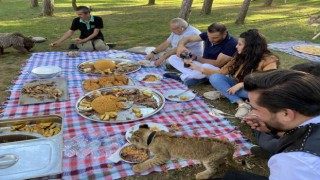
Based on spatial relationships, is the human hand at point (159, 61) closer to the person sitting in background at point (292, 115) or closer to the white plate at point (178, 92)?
the white plate at point (178, 92)

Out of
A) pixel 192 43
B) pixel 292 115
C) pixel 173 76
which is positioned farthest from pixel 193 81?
pixel 292 115

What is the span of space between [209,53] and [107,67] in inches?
81.6

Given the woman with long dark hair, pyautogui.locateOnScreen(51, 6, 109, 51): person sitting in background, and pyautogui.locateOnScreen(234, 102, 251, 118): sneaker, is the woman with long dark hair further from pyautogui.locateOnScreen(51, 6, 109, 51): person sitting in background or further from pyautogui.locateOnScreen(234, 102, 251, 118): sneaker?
pyautogui.locateOnScreen(51, 6, 109, 51): person sitting in background

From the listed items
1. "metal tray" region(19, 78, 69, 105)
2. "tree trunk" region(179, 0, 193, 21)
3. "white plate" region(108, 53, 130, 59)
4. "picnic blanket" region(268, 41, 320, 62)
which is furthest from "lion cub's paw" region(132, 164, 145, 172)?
"tree trunk" region(179, 0, 193, 21)

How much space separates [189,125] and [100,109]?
126 centimetres

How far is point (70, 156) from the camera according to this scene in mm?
3057

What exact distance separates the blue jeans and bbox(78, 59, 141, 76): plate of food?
1837 millimetres

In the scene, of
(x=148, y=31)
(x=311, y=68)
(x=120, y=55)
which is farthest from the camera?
(x=148, y=31)

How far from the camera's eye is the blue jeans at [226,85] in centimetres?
439

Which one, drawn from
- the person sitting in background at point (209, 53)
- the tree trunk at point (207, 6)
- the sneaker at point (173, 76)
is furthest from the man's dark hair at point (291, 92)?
the tree trunk at point (207, 6)

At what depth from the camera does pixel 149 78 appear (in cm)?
528

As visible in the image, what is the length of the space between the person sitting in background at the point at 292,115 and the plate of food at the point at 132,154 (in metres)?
1.73

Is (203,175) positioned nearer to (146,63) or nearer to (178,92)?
(178,92)

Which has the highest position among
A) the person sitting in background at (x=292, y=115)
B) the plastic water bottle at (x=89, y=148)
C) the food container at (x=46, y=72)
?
the person sitting in background at (x=292, y=115)
